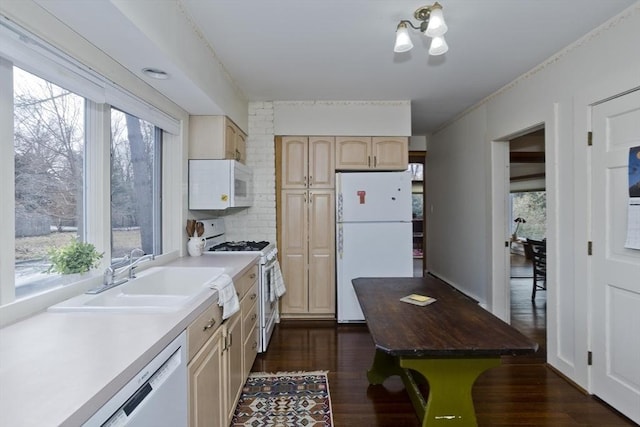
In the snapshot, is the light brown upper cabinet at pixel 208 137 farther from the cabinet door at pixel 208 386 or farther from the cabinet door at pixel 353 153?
the cabinet door at pixel 208 386

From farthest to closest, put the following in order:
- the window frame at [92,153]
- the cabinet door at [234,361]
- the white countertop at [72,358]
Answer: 1. the cabinet door at [234,361]
2. the window frame at [92,153]
3. the white countertop at [72,358]

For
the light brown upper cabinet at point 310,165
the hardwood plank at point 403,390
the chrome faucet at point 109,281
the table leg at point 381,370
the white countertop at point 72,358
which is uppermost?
the light brown upper cabinet at point 310,165

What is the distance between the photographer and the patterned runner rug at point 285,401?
2.01 metres

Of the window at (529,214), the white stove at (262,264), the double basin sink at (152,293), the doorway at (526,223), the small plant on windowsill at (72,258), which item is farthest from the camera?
the window at (529,214)

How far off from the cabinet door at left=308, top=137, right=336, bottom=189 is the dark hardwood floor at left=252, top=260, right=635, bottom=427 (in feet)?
5.47

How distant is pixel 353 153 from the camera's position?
3773 mm

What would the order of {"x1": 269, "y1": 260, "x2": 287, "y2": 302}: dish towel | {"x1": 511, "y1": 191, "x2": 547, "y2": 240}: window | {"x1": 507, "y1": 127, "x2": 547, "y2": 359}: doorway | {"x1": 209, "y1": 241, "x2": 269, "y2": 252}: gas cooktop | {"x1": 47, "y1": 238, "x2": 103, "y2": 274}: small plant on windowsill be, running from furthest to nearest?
{"x1": 511, "y1": 191, "x2": 547, "y2": 240}: window < {"x1": 507, "y1": 127, "x2": 547, "y2": 359}: doorway < {"x1": 269, "y1": 260, "x2": 287, "y2": 302}: dish towel < {"x1": 209, "y1": 241, "x2": 269, "y2": 252}: gas cooktop < {"x1": 47, "y1": 238, "x2": 103, "y2": 274}: small plant on windowsill

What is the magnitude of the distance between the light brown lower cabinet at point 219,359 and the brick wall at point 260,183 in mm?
1295

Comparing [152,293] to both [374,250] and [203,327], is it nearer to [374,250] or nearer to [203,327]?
[203,327]

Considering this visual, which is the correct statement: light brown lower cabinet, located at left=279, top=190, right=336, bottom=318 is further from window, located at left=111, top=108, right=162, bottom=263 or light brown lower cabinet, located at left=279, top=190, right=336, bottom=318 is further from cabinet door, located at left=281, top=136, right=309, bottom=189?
window, located at left=111, top=108, right=162, bottom=263

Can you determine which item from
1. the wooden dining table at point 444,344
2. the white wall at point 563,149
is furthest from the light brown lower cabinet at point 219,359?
the white wall at point 563,149

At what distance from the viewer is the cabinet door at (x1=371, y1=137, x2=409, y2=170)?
149 inches

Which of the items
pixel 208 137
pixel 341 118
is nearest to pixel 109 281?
pixel 208 137

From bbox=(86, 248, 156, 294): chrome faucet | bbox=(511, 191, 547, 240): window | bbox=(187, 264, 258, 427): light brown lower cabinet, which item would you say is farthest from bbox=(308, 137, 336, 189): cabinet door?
bbox=(511, 191, 547, 240): window
